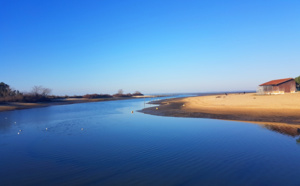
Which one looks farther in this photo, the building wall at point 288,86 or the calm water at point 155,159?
the building wall at point 288,86

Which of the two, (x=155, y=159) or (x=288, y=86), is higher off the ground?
(x=288, y=86)

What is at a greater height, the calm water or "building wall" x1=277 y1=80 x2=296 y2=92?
"building wall" x1=277 y1=80 x2=296 y2=92

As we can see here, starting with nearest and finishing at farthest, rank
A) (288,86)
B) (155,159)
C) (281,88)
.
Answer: (155,159)
(281,88)
(288,86)

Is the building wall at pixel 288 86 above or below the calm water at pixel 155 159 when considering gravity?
above

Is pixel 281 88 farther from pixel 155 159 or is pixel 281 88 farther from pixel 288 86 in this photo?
pixel 155 159

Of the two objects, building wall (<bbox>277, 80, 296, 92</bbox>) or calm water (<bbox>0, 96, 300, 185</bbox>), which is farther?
building wall (<bbox>277, 80, 296, 92</bbox>)

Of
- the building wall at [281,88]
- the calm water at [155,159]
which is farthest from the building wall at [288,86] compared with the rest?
the calm water at [155,159]

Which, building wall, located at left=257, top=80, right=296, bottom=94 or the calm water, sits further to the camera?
building wall, located at left=257, top=80, right=296, bottom=94

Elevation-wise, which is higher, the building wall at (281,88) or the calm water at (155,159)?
the building wall at (281,88)

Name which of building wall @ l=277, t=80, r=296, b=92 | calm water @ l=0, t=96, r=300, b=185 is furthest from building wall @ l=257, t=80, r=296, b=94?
calm water @ l=0, t=96, r=300, b=185

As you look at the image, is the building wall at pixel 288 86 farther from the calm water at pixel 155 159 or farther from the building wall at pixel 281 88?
the calm water at pixel 155 159

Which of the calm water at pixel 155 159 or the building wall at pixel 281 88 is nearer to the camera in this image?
the calm water at pixel 155 159

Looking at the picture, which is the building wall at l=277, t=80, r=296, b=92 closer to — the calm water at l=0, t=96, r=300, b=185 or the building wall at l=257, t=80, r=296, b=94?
the building wall at l=257, t=80, r=296, b=94

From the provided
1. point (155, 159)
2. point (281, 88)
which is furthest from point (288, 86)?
point (155, 159)
